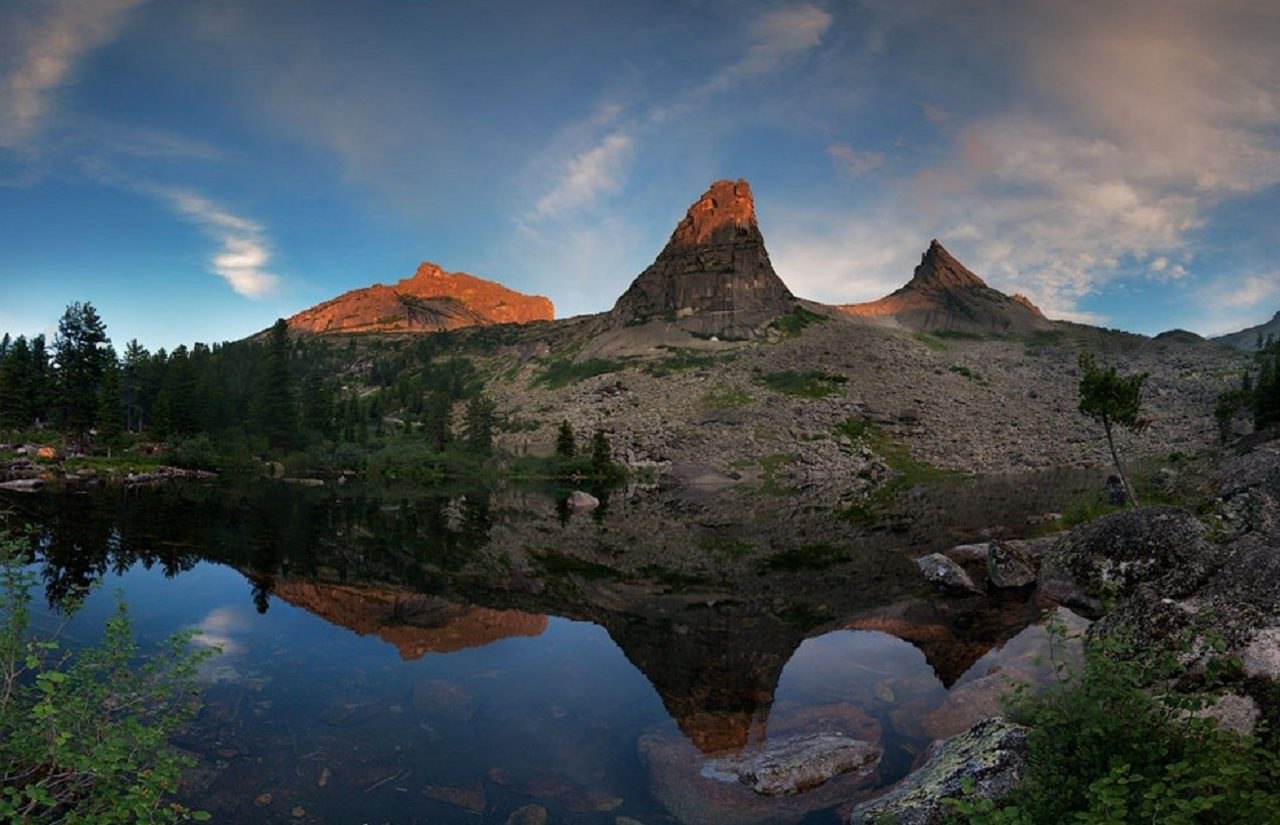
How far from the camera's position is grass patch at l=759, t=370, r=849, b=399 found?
598ft

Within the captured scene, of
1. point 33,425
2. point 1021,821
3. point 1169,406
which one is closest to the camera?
point 1021,821

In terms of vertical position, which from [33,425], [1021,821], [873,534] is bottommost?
[873,534]

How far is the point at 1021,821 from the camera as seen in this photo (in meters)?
5.84

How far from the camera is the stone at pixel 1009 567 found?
2752 cm

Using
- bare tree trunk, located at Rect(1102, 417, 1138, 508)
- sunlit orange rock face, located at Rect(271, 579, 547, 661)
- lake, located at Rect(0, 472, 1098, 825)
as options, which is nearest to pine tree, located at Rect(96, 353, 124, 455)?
lake, located at Rect(0, 472, 1098, 825)

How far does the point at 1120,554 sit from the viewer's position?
19.7 meters

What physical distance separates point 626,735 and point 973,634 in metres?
13.9

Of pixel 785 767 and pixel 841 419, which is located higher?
pixel 841 419

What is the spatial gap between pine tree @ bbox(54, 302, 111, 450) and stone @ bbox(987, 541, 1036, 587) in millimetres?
117140

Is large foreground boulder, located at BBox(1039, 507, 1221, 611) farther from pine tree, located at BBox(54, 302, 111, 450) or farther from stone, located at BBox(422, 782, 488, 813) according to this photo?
pine tree, located at BBox(54, 302, 111, 450)

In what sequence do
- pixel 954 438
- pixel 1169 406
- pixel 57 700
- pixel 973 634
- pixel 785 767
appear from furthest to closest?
pixel 1169 406
pixel 954 438
pixel 973 634
pixel 785 767
pixel 57 700

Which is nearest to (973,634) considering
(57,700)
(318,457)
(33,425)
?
(57,700)

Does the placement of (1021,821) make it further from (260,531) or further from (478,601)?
(260,531)

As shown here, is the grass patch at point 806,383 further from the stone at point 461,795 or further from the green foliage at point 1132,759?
the green foliage at point 1132,759
